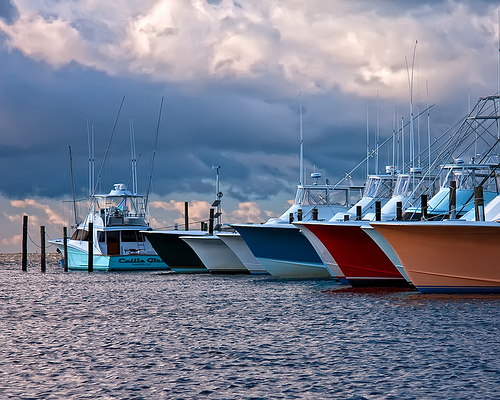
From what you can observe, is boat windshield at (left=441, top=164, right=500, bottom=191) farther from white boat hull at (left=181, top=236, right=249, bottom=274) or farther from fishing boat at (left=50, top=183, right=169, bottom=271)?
fishing boat at (left=50, top=183, right=169, bottom=271)

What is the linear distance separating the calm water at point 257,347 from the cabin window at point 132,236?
20628 millimetres

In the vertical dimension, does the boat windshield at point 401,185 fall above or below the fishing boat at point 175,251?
above

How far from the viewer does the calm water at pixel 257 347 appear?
439 inches

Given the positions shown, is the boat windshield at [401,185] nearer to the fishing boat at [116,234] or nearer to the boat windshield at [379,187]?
the boat windshield at [379,187]

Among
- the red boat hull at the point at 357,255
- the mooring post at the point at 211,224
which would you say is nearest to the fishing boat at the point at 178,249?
the mooring post at the point at 211,224

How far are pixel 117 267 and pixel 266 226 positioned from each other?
47.5 ft

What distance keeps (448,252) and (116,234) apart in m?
29.0

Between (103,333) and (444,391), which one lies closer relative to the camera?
(444,391)

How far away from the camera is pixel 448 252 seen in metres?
20.6

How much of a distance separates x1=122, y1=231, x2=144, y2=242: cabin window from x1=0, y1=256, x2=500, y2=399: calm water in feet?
67.7

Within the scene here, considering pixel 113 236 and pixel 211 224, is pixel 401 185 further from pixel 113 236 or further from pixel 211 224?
pixel 113 236

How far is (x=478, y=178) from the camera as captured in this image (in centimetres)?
3747

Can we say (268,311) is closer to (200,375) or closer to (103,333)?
(103,333)

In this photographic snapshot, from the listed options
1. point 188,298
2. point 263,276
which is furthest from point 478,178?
point 188,298
